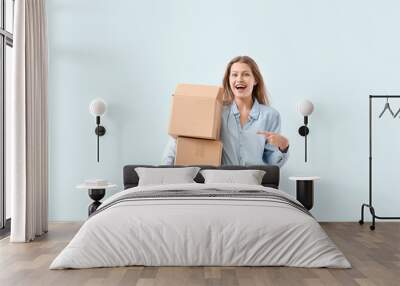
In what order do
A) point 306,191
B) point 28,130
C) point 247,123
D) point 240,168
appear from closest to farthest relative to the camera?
point 28,130, point 240,168, point 306,191, point 247,123

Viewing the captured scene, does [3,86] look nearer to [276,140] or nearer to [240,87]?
[240,87]

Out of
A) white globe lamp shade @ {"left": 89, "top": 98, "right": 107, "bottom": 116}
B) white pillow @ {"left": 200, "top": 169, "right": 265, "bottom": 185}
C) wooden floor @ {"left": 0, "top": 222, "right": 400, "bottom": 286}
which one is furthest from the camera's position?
white globe lamp shade @ {"left": 89, "top": 98, "right": 107, "bottom": 116}

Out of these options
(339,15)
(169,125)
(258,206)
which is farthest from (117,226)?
(339,15)

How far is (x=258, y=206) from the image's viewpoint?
4488mm

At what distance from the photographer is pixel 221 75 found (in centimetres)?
686

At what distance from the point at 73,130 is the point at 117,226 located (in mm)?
2844

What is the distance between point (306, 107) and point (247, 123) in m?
0.69

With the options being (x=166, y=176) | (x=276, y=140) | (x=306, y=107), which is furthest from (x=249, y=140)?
Result: (x=166, y=176)

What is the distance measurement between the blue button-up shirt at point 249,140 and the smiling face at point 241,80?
149 mm

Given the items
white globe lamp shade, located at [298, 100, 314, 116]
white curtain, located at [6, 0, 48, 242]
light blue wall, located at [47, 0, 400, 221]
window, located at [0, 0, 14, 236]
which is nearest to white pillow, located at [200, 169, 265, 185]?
light blue wall, located at [47, 0, 400, 221]

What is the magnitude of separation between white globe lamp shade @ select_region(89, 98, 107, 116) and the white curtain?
652 mm

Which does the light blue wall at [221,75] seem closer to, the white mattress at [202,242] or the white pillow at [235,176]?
the white pillow at [235,176]

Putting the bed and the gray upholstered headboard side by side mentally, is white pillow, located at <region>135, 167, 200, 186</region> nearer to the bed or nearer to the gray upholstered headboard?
the gray upholstered headboard

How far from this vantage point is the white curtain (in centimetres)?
556
